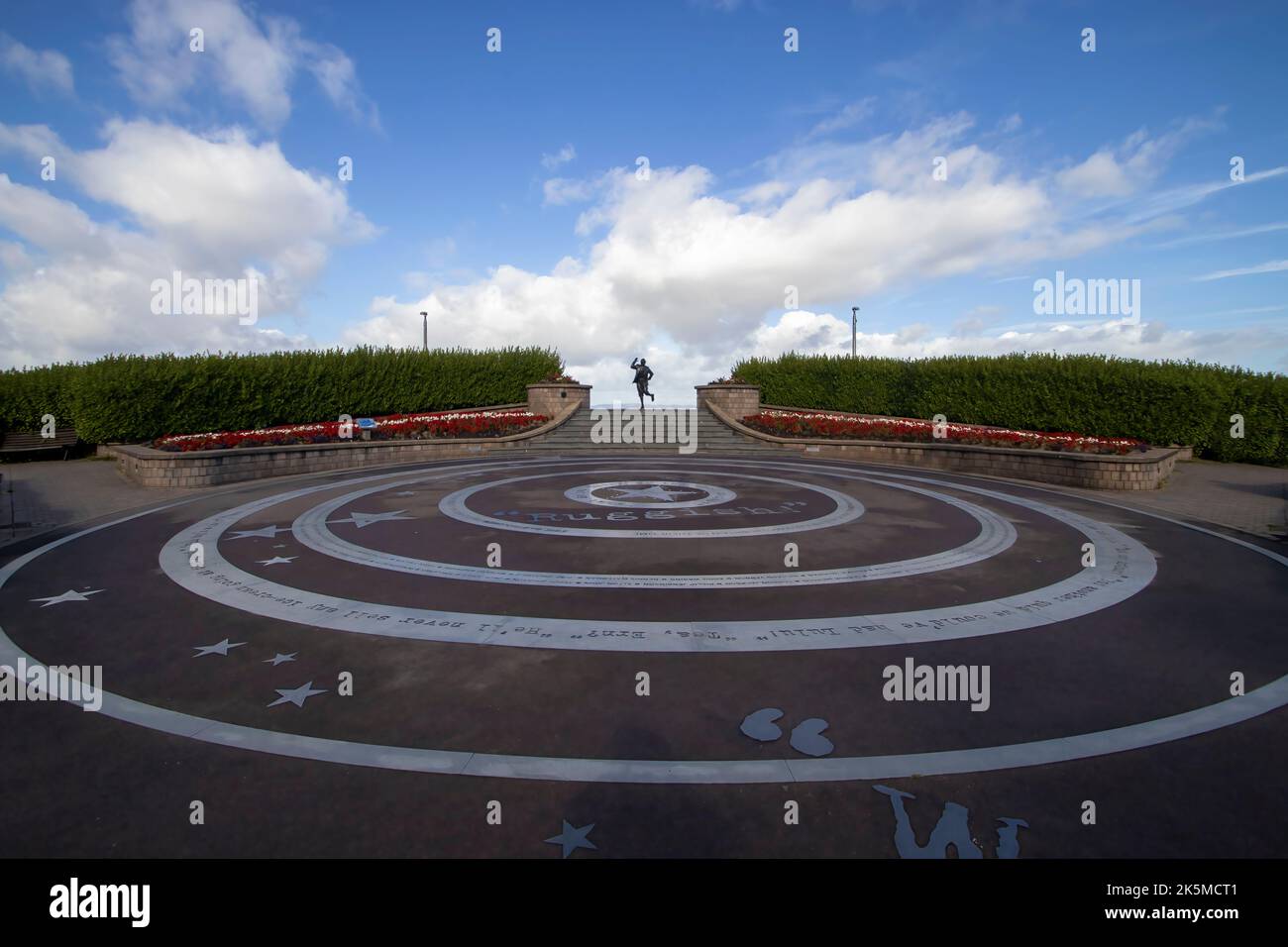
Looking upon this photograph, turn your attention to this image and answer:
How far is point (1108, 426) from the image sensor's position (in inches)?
875

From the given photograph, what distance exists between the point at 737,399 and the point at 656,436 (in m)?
4.47

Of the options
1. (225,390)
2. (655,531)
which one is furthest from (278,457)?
(655,531)

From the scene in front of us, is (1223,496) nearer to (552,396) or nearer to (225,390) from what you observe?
(552,396)

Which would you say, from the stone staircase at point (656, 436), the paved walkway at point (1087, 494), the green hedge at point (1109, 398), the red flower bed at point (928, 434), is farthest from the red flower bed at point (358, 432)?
the green hedge at point (1109, 398)

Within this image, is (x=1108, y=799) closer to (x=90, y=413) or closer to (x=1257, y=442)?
(x=1257, y=442)

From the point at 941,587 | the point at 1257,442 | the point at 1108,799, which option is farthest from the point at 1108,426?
the point at 1108,799

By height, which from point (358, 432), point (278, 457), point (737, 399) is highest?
point (737, 399)

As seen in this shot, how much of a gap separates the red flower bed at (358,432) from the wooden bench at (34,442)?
126 inches

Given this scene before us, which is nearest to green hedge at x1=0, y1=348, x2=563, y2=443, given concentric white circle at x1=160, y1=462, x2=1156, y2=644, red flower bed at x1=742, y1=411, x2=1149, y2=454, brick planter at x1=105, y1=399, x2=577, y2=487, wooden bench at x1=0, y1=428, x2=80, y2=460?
wooden bench at x1=0, y1=428, x2=80, y2=460

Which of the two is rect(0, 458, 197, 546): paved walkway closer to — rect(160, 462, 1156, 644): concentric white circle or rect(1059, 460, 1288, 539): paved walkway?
rect(160, 462, 1156, 644): concentric white circle

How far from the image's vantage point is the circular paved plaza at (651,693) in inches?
141

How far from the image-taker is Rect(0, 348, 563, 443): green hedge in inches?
846

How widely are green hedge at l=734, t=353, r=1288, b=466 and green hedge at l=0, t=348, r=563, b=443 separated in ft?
71.6

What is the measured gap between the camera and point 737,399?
1169 inches
